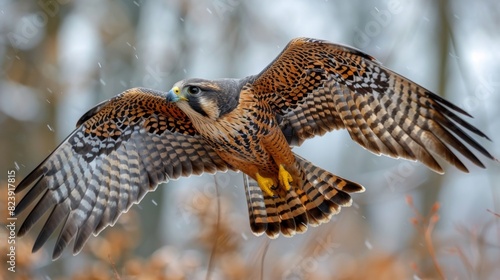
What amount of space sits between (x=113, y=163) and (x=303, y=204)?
1.52 m

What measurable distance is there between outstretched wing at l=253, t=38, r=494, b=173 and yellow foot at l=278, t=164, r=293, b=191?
0.34 metres

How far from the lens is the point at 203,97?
213 inches

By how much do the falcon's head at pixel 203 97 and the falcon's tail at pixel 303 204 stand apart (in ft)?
2.82

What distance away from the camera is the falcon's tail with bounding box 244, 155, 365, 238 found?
5891mm

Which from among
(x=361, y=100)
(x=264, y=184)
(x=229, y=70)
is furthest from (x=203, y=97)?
(x=229, y=70)

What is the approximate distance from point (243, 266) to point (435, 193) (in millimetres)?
6535

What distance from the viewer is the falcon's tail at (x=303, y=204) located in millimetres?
5891

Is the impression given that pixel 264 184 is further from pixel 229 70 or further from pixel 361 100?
pixel 229 70

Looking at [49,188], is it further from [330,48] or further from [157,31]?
[157,31]

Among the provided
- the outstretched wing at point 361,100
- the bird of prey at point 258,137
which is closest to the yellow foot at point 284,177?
the bird of prey at point 258,137

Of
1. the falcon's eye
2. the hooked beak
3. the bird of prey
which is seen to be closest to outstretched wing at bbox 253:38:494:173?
the bird of prey

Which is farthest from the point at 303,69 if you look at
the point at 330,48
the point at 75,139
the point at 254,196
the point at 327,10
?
the point at 327,10

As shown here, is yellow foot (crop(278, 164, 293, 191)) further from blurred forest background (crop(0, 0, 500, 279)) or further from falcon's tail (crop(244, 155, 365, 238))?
blurred forest background (crop(0, 0, 500, 279))

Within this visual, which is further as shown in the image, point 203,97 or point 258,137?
point 258,137
